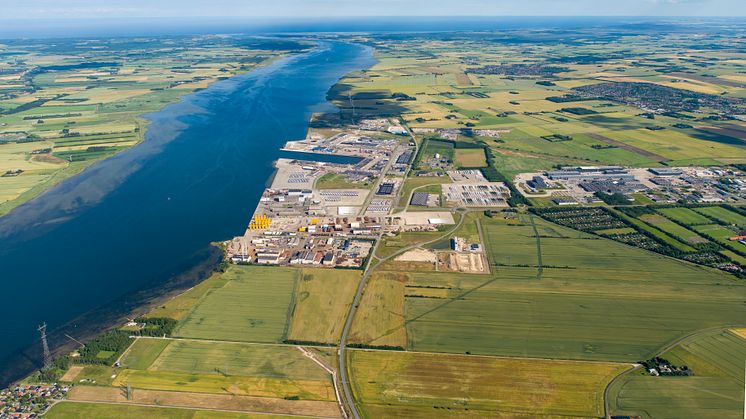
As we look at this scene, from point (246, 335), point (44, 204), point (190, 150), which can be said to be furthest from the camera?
point (190, 150)

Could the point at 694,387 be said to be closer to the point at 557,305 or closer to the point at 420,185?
the point at 557,305

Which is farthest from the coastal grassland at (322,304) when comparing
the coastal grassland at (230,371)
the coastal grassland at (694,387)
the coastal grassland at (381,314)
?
the coastal grassland at (694,387)

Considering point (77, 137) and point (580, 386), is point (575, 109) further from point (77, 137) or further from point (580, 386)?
point (77, 137)

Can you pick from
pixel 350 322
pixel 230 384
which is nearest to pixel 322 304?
pixel 350 322

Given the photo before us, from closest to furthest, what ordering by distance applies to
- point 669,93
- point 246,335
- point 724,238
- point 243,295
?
1. point 246,335
2. point 243,295
3. point 724,238
4. point 669,93

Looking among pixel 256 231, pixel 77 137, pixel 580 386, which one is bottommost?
pixel 580 386

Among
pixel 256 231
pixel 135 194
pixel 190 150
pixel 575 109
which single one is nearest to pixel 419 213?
pixel 256 231

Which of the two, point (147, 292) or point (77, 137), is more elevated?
point (77, 137)
